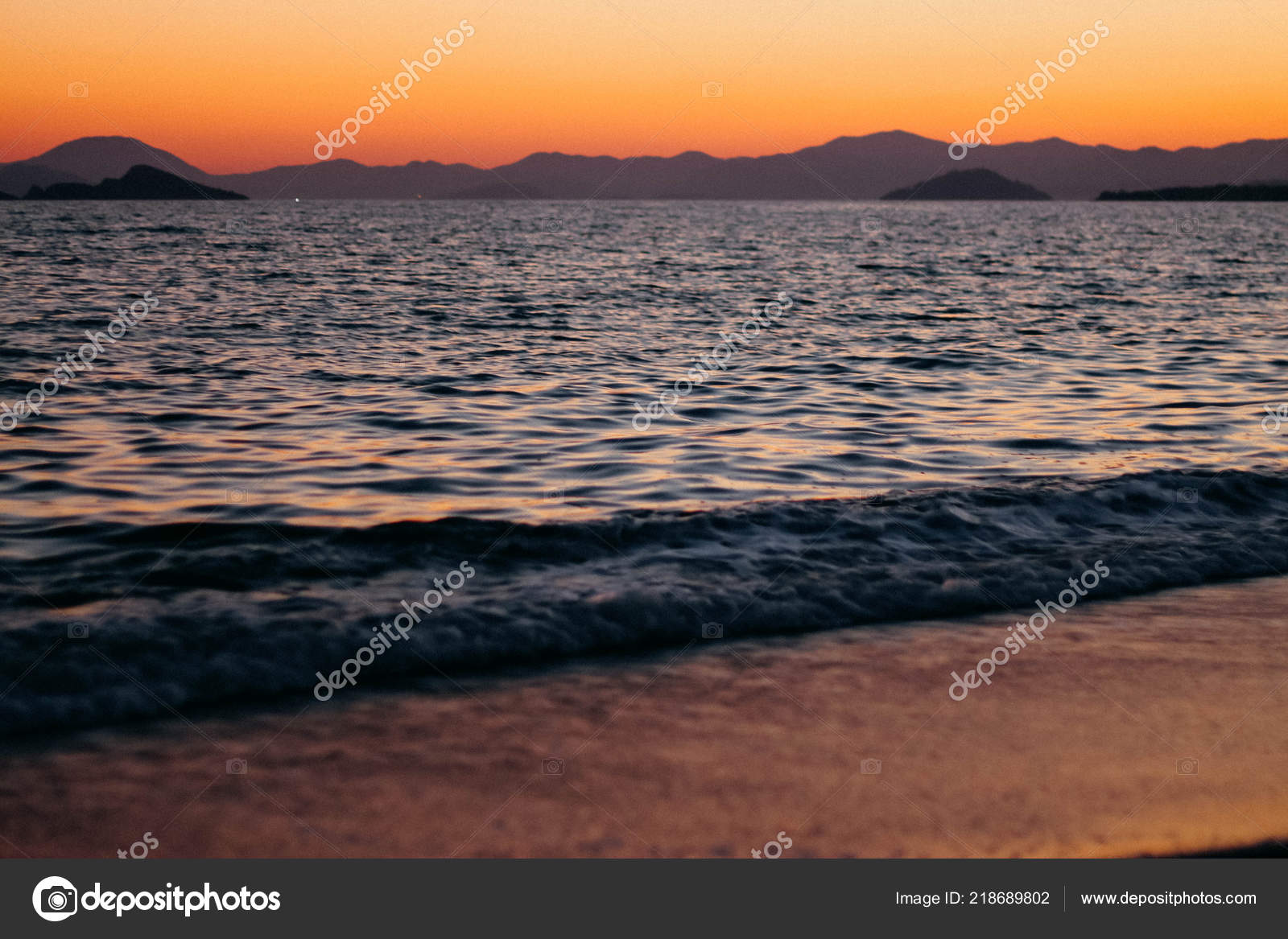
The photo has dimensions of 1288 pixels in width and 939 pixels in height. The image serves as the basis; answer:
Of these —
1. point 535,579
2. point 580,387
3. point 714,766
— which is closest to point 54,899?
point 714,766

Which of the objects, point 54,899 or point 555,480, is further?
point 555,480

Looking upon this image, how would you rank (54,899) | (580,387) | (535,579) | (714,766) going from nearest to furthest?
(54,899) < (714,766) < (535,579) < (580,387)

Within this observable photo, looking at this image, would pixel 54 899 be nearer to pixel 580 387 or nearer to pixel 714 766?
pixel 714 766

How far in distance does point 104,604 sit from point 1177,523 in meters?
7.52

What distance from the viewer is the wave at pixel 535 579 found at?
5.14 m

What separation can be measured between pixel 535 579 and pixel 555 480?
8.21ft

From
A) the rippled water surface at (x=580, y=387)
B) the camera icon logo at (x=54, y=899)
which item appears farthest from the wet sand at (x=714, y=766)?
the rippled water surface at (x=580, y=387)

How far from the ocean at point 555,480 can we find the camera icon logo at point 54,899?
1262 millimetres

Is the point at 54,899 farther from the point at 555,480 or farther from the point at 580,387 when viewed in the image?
the point at 580,387

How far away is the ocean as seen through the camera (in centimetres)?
562

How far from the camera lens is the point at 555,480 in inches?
347

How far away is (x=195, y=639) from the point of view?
5344 mm

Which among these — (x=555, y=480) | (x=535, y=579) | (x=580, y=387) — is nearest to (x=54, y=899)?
(x=535, y=579)

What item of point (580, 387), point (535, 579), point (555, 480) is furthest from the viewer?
point (580, 387)
